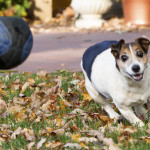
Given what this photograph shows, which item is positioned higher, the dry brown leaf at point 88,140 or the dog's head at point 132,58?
the dog's head at point 132,58

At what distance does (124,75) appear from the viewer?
420cm

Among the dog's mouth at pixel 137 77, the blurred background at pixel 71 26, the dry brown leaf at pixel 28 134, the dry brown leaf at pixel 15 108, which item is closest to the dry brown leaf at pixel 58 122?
the dry brown leaf at pixel 28 134

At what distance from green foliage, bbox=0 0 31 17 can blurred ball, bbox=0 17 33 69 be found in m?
12.6

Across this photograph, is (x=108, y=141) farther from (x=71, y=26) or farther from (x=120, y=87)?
(x=71, y=26)

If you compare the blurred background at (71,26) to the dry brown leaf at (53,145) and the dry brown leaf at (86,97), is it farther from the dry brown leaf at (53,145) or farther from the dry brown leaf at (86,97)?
the dry brown leaf at (53,145)

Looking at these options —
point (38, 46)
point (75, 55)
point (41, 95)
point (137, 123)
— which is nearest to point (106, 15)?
point (38, 46)

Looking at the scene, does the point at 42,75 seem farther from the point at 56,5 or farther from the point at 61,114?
the point at 56,5

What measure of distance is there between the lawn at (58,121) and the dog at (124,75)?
8.2 inches

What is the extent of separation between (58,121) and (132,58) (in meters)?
1.13

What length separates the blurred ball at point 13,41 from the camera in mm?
4961

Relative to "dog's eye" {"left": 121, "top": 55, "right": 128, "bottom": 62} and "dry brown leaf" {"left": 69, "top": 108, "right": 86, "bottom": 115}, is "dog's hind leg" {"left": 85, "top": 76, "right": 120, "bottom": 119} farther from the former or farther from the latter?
"dog's eye" {"left": 121, "top": 55, "right": 128, "bottom": 62}

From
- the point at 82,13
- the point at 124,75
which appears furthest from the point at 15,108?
the point at 82,13

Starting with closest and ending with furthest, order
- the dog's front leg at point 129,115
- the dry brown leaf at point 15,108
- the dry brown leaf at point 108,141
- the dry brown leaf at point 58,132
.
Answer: the dry brown leaf at point 108,141, the dry brown leaf at point 58,132, the dog's front leg at point 129,115, the dry brown leaf at point 15,108

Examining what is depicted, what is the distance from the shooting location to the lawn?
12.8 feet
